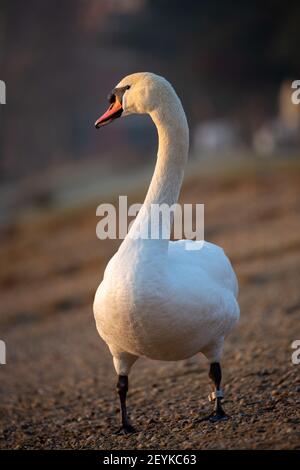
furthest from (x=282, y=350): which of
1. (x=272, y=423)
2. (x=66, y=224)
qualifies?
(x=66, y=224)

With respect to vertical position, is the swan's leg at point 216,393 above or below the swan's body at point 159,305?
below

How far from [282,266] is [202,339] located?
21.5ft

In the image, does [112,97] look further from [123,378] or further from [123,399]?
[123,399]

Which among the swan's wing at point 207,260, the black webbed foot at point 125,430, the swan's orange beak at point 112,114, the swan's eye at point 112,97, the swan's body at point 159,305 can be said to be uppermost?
the swan's eye at point 112,97

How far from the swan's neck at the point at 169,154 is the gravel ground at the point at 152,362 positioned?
146cm

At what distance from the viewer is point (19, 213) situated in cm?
2286

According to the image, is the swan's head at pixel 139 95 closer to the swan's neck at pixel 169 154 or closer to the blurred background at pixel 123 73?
the swan's neck at pixel 169 154

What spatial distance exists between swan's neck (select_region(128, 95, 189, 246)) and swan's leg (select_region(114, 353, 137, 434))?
0.89m

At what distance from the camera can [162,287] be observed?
4.84 m

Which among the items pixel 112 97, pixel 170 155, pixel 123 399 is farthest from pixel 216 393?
pixel 112 97

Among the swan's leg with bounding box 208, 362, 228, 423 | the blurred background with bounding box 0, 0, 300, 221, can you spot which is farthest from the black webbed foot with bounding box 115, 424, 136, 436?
the blurred background with bounding box 0, 0, 300, 221

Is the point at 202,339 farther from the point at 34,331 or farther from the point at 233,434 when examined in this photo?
the point at 34,331

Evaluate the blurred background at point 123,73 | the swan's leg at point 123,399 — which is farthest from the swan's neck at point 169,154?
the blurred background at point 123,73

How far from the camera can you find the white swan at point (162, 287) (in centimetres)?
486
